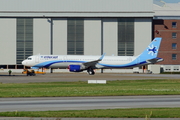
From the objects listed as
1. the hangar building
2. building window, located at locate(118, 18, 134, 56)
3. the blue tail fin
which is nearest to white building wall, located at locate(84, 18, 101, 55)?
the hangar building

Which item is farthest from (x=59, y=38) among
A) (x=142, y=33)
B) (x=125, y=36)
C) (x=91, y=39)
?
(x=142, y=33)

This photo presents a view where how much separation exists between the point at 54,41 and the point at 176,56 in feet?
108

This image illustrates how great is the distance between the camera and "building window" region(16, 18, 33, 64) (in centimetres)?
9262

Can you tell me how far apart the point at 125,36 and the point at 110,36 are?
3.79 m

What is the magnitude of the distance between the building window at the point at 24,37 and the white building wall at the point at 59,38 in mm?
5930

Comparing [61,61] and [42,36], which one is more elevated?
[42,36]

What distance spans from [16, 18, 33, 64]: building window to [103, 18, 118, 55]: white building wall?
1853 centimetres

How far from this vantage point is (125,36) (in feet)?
310
